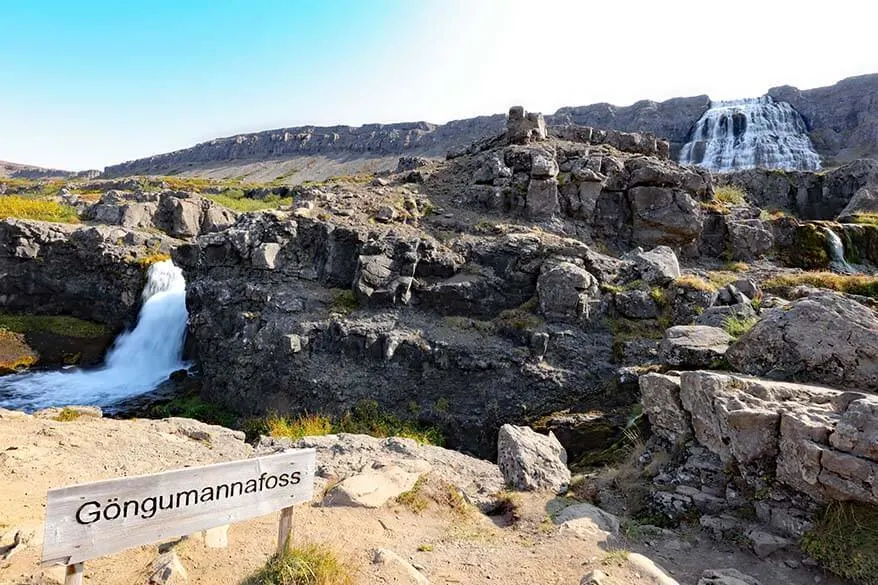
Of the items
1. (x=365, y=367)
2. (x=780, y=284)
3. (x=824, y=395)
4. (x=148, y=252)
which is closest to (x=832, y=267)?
(x=780, y=284)

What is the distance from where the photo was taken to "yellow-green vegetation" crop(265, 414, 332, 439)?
38.1 ft

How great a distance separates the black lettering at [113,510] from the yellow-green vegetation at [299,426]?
25.4 feet

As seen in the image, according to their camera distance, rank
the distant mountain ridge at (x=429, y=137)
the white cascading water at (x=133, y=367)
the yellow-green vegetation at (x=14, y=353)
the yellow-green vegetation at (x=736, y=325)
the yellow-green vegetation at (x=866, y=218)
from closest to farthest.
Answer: the yellow-green vegetation at (x=736, y=325) → the white cascading water at (x=133, y=367) → the yellow-green vegetation at (x=14, y=353) → the yellow-green vegetation at (x=866, y=218) → the distant mountain ridge at (x=429, y=137)

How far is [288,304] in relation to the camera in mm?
14945

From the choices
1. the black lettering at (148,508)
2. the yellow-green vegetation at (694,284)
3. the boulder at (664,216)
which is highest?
the boulder at (664,216)

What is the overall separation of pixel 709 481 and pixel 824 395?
1.81 metres

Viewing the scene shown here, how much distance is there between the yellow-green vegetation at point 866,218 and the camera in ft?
67.1

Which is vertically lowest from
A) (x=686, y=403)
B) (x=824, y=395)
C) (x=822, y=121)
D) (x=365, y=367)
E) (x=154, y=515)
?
(x=365, y=367)

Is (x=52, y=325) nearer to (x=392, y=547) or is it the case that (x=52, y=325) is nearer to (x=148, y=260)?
(x=148, y=260)

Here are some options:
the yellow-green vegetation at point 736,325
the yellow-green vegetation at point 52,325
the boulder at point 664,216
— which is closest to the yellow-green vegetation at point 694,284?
the boulder at point 664,216

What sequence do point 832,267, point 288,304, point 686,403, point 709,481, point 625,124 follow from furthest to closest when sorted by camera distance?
1. point 625,124
2. point 832,267
3. point 288,304
4. point 686,403
5. point 709,481

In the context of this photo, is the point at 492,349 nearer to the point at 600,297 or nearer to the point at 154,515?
the point at 600,297

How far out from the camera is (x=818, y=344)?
22.0ft

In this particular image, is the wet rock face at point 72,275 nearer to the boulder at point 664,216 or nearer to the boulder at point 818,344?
the boulder at point 664,216
